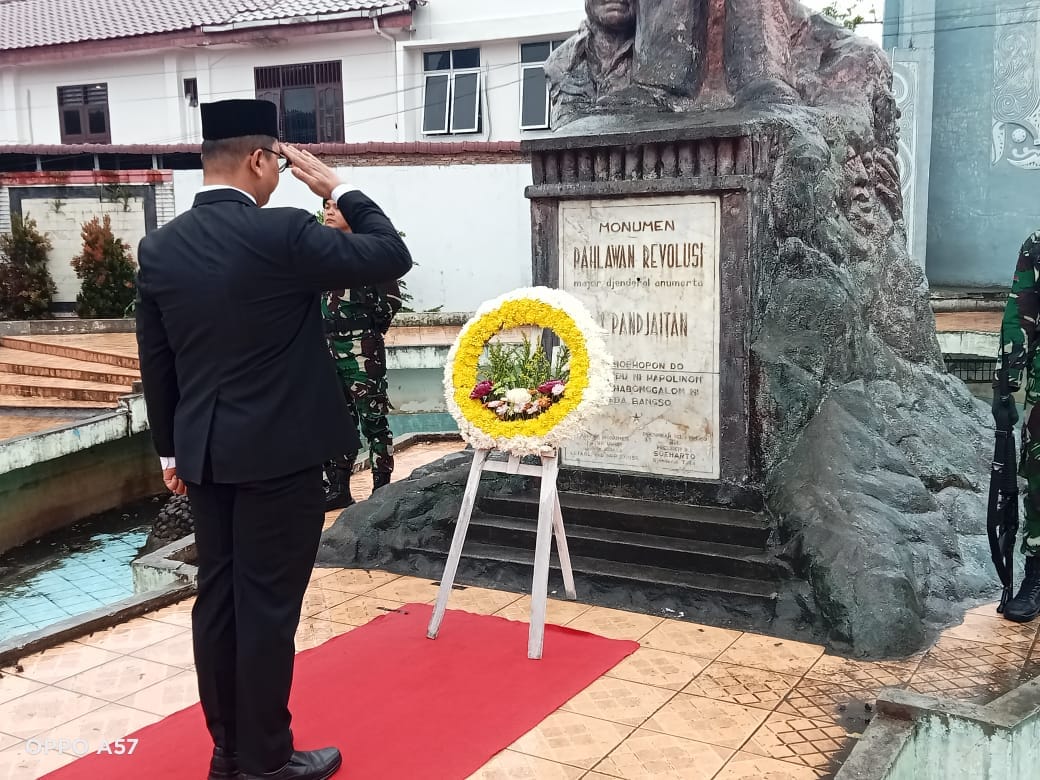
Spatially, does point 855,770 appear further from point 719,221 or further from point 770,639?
point 719,221

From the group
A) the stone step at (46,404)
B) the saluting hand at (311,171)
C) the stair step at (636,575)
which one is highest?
the saluting hand at (311,171)

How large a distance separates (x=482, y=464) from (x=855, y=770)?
6.15 feet

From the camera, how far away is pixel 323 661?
401cm

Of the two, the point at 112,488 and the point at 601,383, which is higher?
the point at 601,383

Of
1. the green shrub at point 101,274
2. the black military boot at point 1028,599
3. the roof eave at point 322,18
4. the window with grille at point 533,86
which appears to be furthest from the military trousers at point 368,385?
the roof eave at point 322,18

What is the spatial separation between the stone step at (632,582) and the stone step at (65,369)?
23.8 ft

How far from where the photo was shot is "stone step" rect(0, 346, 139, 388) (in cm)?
1123

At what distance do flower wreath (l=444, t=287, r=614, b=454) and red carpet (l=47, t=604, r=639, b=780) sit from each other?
861mm

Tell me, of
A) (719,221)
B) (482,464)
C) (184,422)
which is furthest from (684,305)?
(184,422)

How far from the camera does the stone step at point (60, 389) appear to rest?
10688 millimetres

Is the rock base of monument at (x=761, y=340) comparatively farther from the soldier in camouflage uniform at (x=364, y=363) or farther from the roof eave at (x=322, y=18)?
the roof eave at (x=322, y=18)

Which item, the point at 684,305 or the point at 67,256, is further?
the point at 67,256

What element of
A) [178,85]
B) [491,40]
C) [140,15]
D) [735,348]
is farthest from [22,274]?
[735,348]

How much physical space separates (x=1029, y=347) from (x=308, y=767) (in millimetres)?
3392
